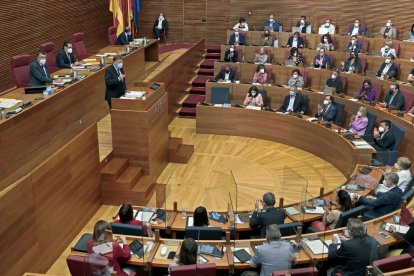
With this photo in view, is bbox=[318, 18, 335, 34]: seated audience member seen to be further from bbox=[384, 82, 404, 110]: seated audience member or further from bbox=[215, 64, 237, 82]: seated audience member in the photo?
Answer: bbox=[384, 82, 404, 110]: seated audience member

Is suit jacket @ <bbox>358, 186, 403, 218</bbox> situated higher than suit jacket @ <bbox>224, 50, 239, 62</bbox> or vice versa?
suit jacket @ <bbox>224, 50, 239, 62</bbox>

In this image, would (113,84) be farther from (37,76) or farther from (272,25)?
(272,25)

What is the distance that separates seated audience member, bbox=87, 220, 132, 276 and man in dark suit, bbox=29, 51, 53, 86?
4014 millimetres

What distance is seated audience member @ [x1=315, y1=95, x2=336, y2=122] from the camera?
348 inches

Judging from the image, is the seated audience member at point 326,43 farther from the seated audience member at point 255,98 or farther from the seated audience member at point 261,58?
the seated audience member at point 255,98

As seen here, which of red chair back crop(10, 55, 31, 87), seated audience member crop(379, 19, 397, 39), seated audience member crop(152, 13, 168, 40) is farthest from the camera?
seated audience member crop(152, 13, 168, 40)

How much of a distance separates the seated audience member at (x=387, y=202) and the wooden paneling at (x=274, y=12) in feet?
29.6

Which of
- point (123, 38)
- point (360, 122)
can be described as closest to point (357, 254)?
point (360, 122)

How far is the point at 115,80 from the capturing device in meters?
7.43

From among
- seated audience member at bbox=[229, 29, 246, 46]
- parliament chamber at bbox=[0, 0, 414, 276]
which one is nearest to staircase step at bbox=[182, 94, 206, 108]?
parliament chamber at bbox=[0, 0, 414, 276]

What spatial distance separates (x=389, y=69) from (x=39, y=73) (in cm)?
678

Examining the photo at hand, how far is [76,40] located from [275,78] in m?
4.51

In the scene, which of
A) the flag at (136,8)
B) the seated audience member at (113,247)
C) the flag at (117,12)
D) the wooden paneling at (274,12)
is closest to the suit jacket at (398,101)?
the wooden paneling at (274,12)

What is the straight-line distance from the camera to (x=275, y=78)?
35.4 feet
